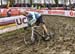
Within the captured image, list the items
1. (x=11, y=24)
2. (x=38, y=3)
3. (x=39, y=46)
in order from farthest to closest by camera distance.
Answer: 1. (x=38, y=3)
2. (x=11, y=24)
3. (x=39, y=46)

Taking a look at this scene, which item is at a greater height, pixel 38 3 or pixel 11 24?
pixel 11 24

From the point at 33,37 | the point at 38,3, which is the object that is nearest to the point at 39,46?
the point at 33,37

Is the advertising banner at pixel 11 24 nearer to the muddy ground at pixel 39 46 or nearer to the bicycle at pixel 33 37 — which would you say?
the muddy ground at pixel 39 46

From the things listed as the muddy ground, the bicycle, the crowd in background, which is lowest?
the crowd in background

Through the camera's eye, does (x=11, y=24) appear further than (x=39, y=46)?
Yes

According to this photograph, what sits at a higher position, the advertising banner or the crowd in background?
the advertising banner

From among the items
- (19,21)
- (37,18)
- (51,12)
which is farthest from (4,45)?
(51,12)

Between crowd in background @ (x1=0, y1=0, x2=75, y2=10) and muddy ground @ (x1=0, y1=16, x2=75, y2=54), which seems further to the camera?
crowd in background @ (x1=0, y1=0, x2=75, y2=10)

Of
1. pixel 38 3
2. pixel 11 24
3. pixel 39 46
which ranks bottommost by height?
pixel 38 3

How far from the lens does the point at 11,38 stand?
1397 cm

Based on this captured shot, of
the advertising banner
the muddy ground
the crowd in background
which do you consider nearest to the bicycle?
the muddy ground

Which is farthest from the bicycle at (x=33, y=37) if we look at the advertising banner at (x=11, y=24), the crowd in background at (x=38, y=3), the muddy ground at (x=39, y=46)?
the crowd in background at (x=38, y=3)

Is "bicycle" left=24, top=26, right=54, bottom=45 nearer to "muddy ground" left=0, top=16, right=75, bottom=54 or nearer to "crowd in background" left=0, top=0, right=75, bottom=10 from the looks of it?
"muddy ground" left=0, top=16, right=75, bottom=54

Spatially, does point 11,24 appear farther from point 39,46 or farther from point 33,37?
point 39,46
